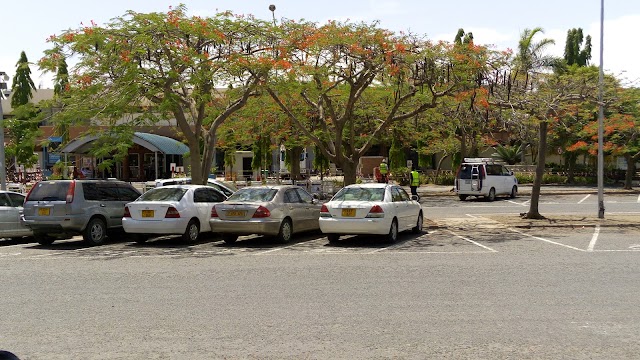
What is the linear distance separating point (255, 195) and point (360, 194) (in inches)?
102

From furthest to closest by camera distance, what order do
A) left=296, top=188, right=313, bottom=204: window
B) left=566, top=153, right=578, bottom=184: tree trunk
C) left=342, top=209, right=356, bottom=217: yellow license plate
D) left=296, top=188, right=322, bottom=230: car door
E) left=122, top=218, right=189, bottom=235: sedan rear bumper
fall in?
1. left=566, top=153, right=578, bottom=184: tree trunk
2. left=296, top=188, right=313, bottom=204: window
3. left=296, top=188, right=322, bottom=230: car door
4. left=122, top=218, right=189, bottom=235: sedan rear bumper
5. left=342, top=209, right=356, bottom=217: yellow license plate

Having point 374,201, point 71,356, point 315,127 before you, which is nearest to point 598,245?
point 374,201

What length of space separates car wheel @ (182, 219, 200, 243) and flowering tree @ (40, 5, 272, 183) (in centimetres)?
388

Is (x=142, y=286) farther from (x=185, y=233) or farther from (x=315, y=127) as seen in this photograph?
(x=315, y=127)

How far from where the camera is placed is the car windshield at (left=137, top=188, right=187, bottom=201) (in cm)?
1549

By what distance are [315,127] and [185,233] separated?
49.4 ft

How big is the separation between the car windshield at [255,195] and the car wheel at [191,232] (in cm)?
110

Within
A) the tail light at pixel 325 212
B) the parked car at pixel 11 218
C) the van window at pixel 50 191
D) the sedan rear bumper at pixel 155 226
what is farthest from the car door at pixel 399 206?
the parked car at pixel 11 218

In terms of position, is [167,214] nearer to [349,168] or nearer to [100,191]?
[100,191]

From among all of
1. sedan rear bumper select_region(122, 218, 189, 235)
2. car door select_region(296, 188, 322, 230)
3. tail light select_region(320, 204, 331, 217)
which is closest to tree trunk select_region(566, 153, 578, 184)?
car door select_region(296, 188, 322, 230)

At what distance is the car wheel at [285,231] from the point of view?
15273mm

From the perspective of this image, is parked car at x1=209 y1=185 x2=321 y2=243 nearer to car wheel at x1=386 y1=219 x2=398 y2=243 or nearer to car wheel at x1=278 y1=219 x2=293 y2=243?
car wheel at x1=278 y1=219 x2=293 y2=243

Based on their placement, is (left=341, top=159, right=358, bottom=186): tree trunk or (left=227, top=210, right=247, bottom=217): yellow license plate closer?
(left=227, top=210, right=247, bottom=217): yellow license plate

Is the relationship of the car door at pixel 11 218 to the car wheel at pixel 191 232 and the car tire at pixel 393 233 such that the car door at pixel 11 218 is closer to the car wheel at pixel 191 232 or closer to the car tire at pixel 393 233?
the car wheel at pixel 191 232
